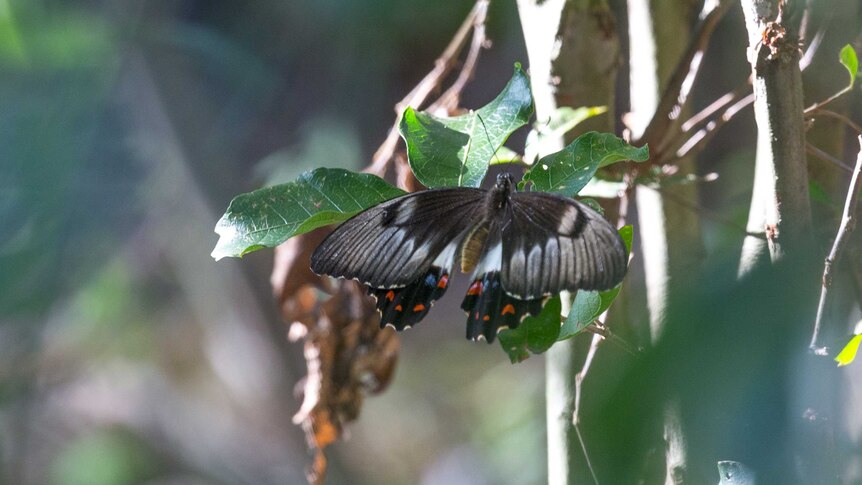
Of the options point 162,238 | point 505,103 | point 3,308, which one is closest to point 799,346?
point 505,103

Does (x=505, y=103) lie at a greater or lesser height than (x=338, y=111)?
lesser

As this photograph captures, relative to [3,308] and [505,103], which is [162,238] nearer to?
[3,308]

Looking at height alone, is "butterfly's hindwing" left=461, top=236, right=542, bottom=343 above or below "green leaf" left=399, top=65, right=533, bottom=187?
below

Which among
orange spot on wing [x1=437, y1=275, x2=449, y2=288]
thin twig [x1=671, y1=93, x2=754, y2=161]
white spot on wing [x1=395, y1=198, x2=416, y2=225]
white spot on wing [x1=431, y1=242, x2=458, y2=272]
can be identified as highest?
thin twig [x1=671, y1=93, x2=754, y2=161]

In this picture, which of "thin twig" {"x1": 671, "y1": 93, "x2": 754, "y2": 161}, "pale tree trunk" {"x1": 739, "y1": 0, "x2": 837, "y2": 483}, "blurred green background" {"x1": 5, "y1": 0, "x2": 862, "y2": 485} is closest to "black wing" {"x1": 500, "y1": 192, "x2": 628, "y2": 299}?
"pale tree trunk" {"x1": 739, "y1": 0, "x2": 837, "y2": 483}

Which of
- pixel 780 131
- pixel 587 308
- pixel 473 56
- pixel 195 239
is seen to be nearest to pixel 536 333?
pixel 587 308

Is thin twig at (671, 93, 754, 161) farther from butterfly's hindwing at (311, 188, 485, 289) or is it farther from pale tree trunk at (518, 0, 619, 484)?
butterfly's hindwing at (311, 188, 485, 289)

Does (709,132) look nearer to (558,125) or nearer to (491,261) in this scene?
(558,125)

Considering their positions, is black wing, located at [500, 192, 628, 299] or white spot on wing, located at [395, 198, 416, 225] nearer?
black wing, located at [500, 192, 628, 299]

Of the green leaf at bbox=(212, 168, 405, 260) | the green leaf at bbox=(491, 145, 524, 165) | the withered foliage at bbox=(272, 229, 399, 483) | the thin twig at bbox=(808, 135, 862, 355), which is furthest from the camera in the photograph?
the withered foliage at bbox=(272, 229, 399, 483)
